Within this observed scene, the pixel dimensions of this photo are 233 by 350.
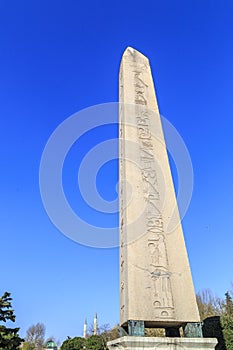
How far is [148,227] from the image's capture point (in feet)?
18.6

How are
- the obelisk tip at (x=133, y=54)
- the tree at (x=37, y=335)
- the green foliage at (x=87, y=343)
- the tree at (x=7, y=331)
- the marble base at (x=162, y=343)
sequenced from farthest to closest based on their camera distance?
the tree at (x=37, y=335) < the green foliage at (x=87, y=343) < the tree at (x=7, y=331) < the obelisk tip at (x=133, y=54) < the marble base at (x=162, y=343)

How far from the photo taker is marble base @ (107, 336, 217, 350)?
172 inches

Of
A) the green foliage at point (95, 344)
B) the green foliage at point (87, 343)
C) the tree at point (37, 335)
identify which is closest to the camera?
the green foliage at point (95, 344)

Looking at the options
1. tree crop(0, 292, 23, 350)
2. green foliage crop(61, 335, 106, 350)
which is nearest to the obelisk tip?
tree crop(0, 292, 23, 350)

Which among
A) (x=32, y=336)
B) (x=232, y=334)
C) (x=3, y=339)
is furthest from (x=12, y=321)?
(x=32, y=336)

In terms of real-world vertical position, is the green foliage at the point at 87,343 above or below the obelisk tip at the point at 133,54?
below

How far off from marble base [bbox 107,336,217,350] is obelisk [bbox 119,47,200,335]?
281 millimetres

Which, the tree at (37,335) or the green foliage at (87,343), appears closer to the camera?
the green foliage at (87,343)

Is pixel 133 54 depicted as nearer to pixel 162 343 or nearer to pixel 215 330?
pixel 162 343

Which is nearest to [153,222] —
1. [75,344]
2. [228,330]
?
[228,330]

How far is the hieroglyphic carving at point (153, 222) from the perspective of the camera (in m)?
4.91

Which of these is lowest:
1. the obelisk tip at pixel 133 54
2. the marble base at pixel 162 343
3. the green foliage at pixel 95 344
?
the marble base at pixel 162 343

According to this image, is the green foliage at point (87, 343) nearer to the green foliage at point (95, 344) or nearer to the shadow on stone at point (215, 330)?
the green foliage at point (95, 344)

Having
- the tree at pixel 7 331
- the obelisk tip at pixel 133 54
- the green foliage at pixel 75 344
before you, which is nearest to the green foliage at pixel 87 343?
the green foliage at pixel 75 344
